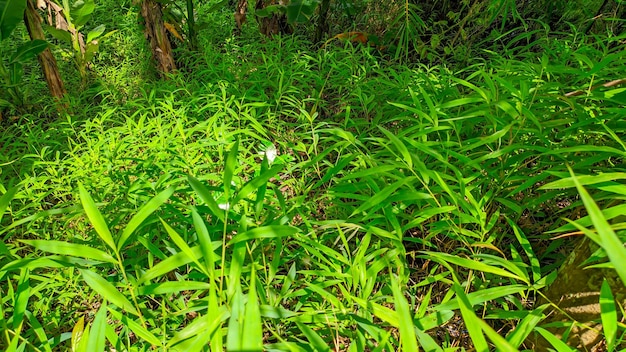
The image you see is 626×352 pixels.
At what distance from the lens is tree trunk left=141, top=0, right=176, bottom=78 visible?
2.23 metres

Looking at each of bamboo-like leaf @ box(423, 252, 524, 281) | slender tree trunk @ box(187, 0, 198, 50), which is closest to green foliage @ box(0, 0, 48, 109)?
slender tree trunk @ box(187, 0, 198, 50)

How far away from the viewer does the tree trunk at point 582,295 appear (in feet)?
2.35

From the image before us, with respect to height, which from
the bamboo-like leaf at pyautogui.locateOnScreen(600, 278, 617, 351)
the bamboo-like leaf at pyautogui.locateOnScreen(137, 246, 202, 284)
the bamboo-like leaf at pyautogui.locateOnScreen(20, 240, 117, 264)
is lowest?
the bamboo-like leaf at pyautogui.locateOnScreen(600, 278, 617, 351)

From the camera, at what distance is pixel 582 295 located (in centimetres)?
75

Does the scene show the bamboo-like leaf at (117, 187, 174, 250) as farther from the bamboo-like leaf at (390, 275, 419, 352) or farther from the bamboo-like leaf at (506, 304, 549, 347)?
the bamboo-like leaf at (506, 304, 549, 347)

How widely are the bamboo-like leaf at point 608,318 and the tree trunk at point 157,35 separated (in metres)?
2.24

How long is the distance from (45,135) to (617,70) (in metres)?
2.24

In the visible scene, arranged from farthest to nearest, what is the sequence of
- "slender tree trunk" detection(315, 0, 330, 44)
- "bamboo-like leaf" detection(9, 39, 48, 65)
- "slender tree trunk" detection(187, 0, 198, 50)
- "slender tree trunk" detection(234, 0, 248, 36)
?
"slender tree trunk" detection(234, 0, 248, 36)
"slender tree trunk" detection(315, 0, 330, 44)
"slender tree trunk" detection(187, 0, 198, 50)
"bamboo-like leaf" detection(9, 39, 48, 65)

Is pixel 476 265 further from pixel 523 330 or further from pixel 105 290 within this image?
pixel 105 290

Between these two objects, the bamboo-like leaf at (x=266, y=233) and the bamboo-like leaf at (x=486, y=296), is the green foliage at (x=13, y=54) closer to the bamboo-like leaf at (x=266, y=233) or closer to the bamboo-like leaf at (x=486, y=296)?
the bamboo-like leaf at (x=266, y=233)

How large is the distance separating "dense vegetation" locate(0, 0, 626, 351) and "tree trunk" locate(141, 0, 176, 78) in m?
0.09

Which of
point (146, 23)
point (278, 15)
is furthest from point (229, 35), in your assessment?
point (146, 23)

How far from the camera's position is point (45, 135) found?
1.68m

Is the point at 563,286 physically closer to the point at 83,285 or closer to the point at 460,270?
the point at 460,270
